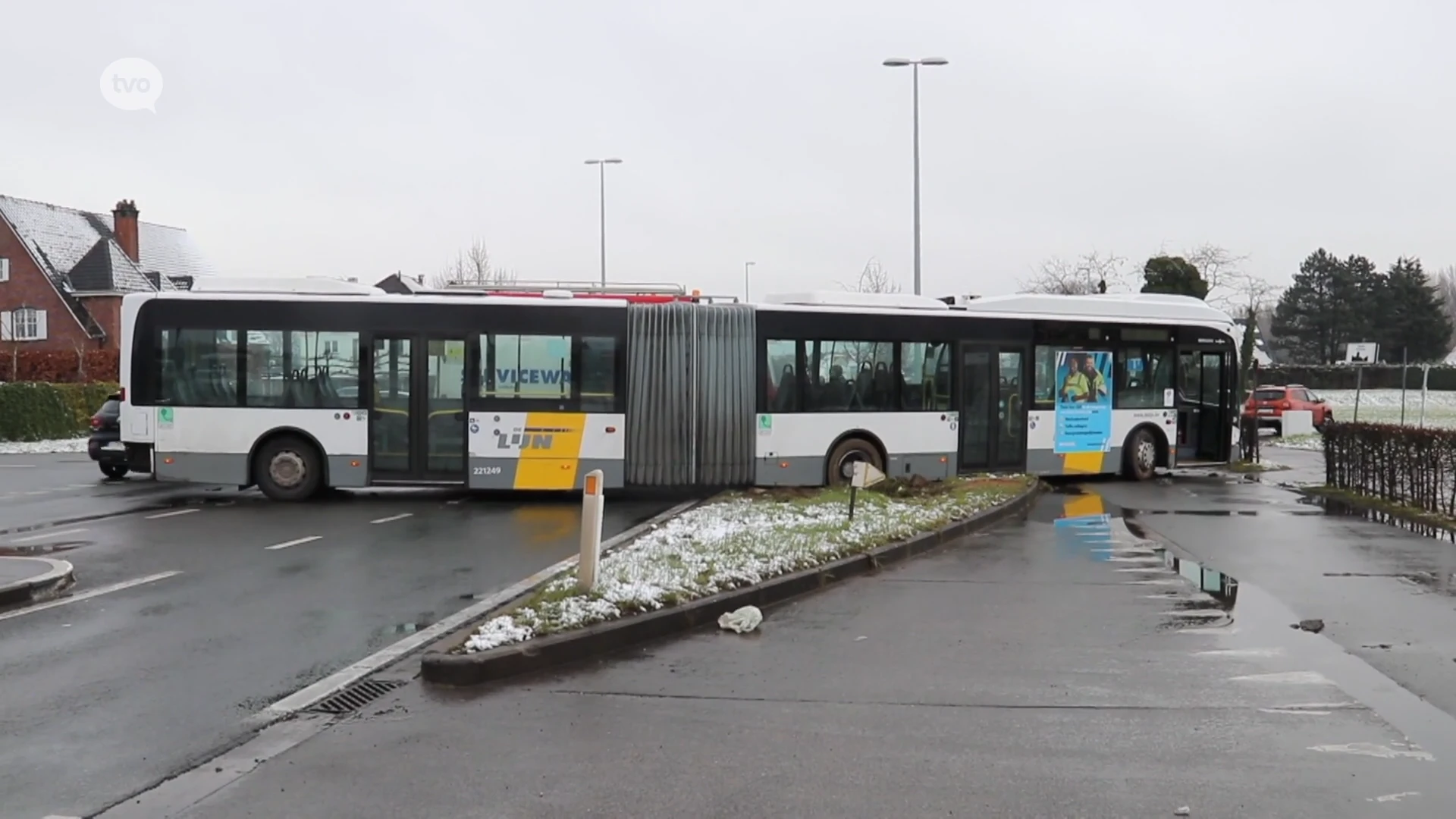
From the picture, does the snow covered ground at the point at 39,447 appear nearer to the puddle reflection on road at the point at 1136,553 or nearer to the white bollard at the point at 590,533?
the puddle reflection on road at the point at 1136,553

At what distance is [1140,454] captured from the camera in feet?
69.0

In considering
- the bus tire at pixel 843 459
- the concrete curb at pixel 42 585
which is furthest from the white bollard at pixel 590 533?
the bus tire at pixel 843 459

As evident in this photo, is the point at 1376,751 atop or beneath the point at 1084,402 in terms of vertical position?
beneath

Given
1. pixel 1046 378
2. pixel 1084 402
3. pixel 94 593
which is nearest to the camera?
pixel 94 593

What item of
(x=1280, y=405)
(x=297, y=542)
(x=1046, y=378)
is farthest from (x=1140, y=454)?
(x=1280, y=405)

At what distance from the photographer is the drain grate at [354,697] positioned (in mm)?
6641

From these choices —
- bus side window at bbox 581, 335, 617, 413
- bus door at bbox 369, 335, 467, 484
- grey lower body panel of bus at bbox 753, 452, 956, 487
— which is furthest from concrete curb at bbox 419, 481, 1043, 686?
bus door at bbox 369, 335, 467, 484

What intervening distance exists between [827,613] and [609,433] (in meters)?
8.45

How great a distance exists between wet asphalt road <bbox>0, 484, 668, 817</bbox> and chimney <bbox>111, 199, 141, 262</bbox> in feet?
153

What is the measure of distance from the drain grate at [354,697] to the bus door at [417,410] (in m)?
10.2

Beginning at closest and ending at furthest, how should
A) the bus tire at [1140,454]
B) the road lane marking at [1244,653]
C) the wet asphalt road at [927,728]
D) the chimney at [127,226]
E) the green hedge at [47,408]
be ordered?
the wet asphalt road at [927,728] → the road lane marking at [1244,653] → the bus tire at [1140,454] → the green hedge at [47,408] → the chimney at [127,226]

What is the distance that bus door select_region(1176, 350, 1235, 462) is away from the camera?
21484mm

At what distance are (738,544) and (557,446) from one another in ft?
21.7

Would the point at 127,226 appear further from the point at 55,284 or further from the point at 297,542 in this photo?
the point at 297,542
